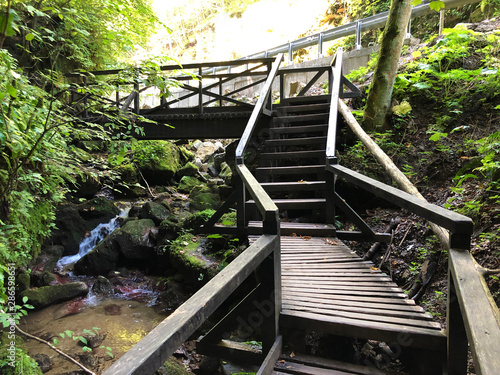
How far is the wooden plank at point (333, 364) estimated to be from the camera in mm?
2040

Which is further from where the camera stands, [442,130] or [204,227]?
[442,130]

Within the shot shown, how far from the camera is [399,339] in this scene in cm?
202

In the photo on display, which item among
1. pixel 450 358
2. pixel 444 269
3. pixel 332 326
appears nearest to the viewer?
pixel 450 358

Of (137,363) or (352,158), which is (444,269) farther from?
(137,363)

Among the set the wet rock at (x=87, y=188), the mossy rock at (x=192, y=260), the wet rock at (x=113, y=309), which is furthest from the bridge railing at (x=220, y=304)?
the wet rock at (x=87, y=188)

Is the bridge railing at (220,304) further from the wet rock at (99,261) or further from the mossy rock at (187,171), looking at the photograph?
the mossy rock at (187,171)

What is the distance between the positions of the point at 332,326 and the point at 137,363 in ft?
5.16

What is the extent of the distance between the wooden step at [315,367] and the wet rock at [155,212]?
6955 millimetres

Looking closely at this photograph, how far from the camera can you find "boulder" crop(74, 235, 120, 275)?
7.55m

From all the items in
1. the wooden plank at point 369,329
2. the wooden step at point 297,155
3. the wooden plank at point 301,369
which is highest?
the wooden step at point 297,155

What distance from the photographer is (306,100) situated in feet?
22.6

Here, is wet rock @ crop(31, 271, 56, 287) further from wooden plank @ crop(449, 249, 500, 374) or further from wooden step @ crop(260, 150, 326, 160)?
wooden plank @ crop(449, 249, 500, 374)

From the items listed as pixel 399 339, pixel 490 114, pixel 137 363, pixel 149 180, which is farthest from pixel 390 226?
pixel 149 180

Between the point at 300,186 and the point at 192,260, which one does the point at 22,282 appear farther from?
the point at 300,186
